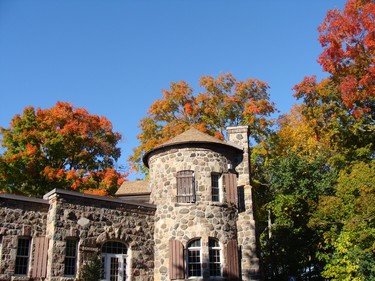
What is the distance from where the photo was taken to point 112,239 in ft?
58.5

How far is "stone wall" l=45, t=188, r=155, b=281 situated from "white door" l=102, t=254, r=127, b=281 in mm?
339

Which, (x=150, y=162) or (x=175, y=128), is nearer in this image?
(x=150, y=162)

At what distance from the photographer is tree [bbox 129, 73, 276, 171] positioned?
102 feet

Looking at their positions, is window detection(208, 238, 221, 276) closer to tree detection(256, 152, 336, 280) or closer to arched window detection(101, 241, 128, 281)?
arched window detection(101, 241, 128, 281)

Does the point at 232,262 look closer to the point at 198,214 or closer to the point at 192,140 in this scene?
the point at 198,214

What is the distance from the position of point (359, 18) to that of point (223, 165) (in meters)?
11.5

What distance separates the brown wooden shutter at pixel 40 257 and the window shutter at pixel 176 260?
496cm

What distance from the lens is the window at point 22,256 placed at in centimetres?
Result: 1580

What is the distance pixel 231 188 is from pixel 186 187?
2.05 meters

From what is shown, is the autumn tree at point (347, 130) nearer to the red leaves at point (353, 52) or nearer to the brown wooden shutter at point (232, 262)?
the red leaves at point (353, 52)

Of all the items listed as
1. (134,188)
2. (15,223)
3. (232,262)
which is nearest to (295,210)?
(232,262)

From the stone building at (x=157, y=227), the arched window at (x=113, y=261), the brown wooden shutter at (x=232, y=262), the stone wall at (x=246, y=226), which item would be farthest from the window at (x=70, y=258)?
the stone wall at (x=246, y=226)

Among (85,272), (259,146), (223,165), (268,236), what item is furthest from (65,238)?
(259,146)

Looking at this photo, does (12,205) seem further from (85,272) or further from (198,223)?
(198,223)
